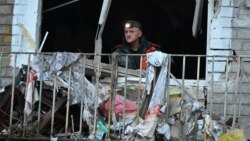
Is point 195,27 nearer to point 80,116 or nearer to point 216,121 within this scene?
point 216,121

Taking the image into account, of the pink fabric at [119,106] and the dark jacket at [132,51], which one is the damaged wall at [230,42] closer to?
the dark jacket at [132,51]

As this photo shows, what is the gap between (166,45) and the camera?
8.65 metres

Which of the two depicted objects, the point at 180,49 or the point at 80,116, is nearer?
the point at 80,116

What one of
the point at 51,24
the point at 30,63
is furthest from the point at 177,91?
the point at 51,24

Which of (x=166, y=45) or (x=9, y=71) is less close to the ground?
(x=166, y=45)

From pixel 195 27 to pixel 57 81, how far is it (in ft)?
6.16

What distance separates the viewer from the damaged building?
5824mm

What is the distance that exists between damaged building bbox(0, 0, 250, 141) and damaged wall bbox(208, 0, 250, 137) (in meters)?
0.01

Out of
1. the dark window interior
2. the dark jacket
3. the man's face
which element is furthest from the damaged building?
the dark window interior

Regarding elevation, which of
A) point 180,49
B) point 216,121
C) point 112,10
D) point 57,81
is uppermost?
point 112,10

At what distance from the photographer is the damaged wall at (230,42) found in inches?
259

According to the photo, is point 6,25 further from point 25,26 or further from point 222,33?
point 222,33

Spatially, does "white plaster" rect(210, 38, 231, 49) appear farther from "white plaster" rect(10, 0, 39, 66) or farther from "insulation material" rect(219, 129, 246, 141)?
"white plaster" rect(10, 0, 39, 66)

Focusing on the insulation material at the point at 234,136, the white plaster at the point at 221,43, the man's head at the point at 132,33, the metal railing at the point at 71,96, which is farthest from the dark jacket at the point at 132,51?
the insulation material at the point at 234,136
